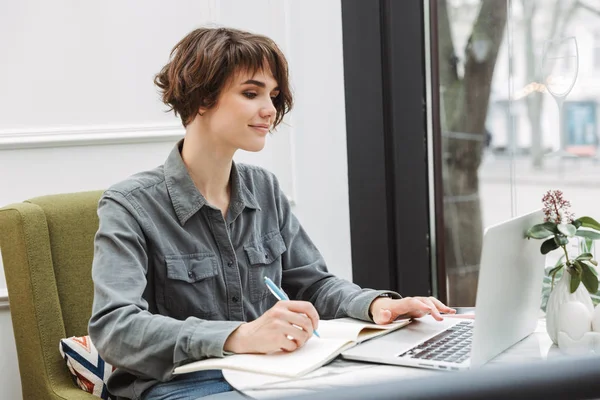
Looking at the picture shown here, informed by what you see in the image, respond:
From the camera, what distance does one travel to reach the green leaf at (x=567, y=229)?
1.24m

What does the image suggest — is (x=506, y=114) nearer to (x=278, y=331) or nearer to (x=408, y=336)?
(x=408, y=336)

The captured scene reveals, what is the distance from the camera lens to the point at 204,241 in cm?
149

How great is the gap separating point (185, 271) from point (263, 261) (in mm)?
189

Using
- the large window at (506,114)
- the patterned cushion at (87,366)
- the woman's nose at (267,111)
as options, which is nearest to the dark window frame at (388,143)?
the large window at (506,114)

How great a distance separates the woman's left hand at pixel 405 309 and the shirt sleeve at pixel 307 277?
5.2 inches

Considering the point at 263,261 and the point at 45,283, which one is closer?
the point at 263,261

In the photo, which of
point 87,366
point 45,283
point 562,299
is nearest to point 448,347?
point 562,299

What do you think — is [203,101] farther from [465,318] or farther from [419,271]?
[419,271]

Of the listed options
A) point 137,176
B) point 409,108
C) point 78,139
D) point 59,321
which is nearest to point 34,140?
point 78,139

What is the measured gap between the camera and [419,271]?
2568 millimetres

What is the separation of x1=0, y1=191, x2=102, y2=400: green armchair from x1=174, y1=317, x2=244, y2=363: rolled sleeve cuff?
0.53 meters

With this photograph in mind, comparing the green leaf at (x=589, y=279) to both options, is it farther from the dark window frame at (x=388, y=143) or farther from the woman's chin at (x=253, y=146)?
the dark window frame at (x=388, y=143)

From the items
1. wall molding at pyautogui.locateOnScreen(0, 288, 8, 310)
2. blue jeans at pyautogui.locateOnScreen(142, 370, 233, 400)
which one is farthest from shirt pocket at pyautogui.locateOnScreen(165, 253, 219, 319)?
wall molding at pyautogui.locateOnScreen(0, 288, 8, 310)

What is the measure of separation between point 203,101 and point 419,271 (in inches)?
49.6
